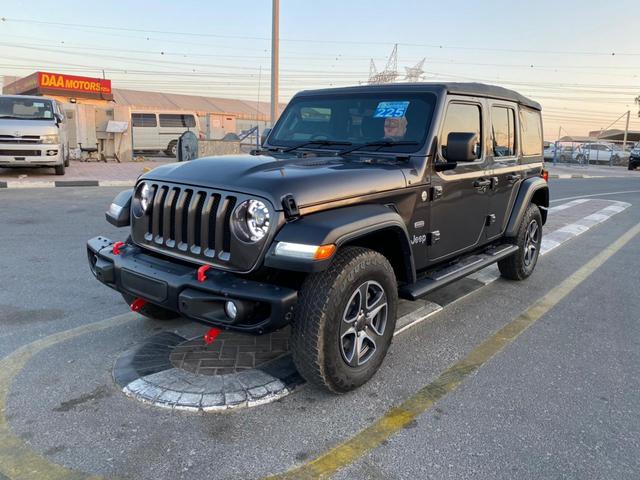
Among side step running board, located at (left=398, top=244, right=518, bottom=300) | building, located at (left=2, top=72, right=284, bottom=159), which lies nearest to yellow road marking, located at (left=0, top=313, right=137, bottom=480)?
side step running board, located at (left=398, top=244, right=518, bottom=300)

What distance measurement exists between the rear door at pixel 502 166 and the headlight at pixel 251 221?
8.43 feet

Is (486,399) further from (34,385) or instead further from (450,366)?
(34,385)

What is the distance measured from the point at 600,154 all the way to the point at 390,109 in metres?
36.3

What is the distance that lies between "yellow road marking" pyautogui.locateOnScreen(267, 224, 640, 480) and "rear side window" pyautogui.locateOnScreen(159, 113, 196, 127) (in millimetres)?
19267

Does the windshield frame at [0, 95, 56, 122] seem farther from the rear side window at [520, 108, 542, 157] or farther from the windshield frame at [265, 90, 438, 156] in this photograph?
the rear side window at [520, 108, 542, 157]

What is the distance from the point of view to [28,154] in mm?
12578

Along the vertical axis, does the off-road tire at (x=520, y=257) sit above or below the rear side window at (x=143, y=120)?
below

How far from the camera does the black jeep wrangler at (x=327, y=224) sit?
2.75 metres

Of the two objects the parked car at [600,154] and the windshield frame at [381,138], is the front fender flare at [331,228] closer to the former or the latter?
the windshield frame at [381,138]

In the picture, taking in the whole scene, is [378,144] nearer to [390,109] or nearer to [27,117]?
[390,109]

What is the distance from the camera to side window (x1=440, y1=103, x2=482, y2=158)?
12.7 ft

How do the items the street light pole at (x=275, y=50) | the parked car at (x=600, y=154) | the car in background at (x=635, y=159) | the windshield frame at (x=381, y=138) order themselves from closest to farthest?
the windshield frame at (x=381, y=138) < the street light pole at (x=275, y=50) < the car in background at (x=635, y=159) < the parked car at (x=600, y=154)

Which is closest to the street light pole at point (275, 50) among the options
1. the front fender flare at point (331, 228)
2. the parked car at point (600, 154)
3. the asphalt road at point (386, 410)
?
the asphalt road at point (386, 410)

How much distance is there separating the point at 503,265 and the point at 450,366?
230 cm
